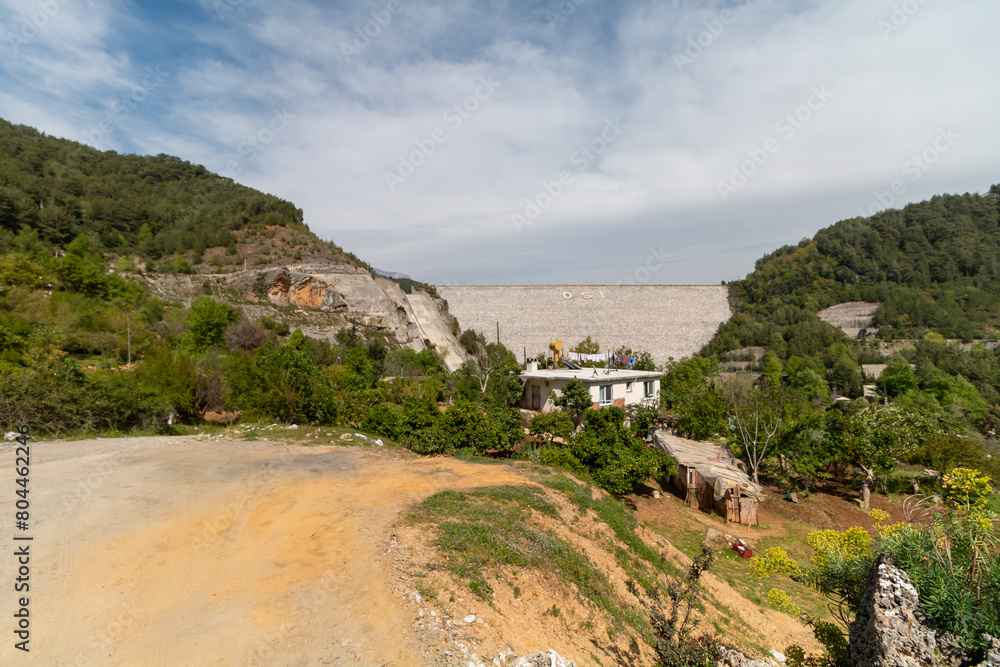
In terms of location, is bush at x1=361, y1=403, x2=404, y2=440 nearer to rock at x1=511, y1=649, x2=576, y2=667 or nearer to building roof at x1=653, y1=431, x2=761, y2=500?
building roof at x1=653, y1=431, x2=761, y2=500

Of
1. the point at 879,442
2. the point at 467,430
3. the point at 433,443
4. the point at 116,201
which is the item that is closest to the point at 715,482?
the point at 879,442

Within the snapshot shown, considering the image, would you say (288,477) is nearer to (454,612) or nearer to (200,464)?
(200,464)

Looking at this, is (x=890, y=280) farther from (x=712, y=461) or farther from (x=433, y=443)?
(x=433, y=443)

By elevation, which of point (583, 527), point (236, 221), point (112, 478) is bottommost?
point (583, 527)

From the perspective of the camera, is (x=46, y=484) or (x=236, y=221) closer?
(x=46, y=484)

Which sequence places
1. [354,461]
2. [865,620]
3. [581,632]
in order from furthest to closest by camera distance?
[354,461] < [581,632] < [865,620]

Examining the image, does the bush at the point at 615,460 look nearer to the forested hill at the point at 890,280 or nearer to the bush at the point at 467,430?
the bush at the point at 467,430

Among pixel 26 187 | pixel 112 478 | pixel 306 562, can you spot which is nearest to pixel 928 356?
pixel 306 562
